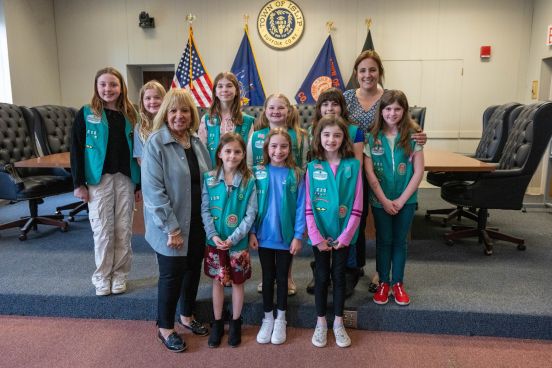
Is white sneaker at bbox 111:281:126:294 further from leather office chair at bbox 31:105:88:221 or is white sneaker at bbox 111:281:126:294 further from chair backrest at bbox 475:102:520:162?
chair backrest at bbox 475:102:520:162

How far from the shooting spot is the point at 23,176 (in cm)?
366

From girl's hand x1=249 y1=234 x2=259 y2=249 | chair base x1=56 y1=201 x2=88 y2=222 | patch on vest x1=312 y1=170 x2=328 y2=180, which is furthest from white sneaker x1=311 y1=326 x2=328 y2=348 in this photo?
chair base x1=56 y1=201 x2=88 y2=222

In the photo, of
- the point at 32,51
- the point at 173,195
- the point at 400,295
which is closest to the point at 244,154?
the point at 173,195

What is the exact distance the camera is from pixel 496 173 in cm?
291

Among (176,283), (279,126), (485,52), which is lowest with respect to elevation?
(176,283)

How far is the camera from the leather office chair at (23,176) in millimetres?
3279

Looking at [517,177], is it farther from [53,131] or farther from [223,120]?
[53,131]

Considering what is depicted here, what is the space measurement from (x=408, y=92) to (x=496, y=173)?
109 inches

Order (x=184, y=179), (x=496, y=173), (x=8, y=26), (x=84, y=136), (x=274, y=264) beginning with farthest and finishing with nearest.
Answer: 1. (x=8, y=26)
2. (x=496, y=173)
3. (x=84, y=136)
4. (x=274, y=264)
5. (x=184, y=179)

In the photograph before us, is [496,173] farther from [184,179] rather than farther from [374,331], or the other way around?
[184,179]

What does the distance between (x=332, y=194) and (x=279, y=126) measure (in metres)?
0.47

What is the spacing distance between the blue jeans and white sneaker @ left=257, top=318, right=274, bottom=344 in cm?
66

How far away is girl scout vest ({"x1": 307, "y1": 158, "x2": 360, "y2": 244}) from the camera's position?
6.07 ft

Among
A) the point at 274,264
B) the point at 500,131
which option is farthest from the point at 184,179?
the point at 500,131
